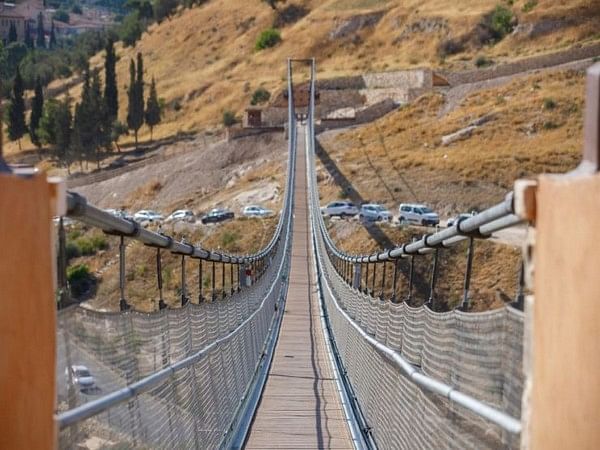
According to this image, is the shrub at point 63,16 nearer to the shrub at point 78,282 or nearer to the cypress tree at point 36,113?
the cypress tree at point 36,113

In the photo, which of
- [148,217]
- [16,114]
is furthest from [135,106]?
[148,217]

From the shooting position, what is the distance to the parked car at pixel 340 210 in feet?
173

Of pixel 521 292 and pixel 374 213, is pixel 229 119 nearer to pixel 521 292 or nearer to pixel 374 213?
pixel 374 213

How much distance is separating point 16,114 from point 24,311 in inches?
2833

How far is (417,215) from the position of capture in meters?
49.0

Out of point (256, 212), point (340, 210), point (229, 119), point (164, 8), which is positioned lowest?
point (256, 212)

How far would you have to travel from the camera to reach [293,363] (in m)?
16.8

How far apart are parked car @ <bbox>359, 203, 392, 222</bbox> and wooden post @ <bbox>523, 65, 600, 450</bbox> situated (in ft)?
154

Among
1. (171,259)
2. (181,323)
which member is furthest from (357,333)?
(171,259)

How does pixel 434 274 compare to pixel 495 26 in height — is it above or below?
below

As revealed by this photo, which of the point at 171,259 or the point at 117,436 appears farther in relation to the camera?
the point at 171,259

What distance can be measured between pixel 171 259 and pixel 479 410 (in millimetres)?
42010

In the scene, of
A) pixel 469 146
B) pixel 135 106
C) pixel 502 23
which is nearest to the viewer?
pixel 469 146

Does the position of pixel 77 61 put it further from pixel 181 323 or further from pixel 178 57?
pixel 181 323
